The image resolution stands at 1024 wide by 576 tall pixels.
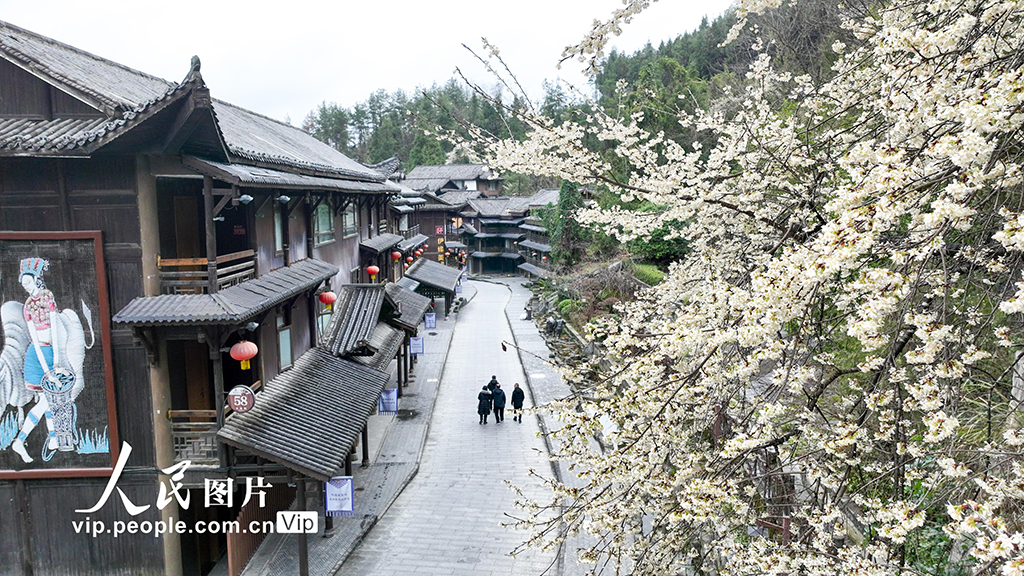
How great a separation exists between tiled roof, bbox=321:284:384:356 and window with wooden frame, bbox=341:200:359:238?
226cm

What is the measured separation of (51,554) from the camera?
11117 millimetres

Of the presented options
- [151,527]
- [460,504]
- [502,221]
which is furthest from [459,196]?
[151,527]

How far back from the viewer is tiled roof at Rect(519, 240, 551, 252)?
5202 centimetres

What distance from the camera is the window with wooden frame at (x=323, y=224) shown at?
17.9 m

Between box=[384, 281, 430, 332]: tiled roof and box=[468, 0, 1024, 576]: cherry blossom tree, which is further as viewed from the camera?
box=[384, 281, 430, 332]: tiled roof

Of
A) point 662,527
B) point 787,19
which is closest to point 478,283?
point 787,19

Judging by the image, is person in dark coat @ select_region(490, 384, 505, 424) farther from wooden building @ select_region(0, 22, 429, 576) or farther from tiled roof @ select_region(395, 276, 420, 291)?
tiled roof @ select_region(395, 276, 420, 291)

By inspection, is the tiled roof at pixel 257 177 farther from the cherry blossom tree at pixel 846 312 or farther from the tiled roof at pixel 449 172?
the tiled roof at pixel 449 172

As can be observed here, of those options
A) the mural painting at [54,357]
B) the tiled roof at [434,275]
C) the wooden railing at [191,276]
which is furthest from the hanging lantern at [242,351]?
the tiled roof at [434,275]

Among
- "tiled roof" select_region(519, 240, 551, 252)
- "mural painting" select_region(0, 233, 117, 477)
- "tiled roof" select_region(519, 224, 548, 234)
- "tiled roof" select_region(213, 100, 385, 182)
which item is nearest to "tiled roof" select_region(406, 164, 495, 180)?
"tiled roof" select_region(519, 224, 548, 234)

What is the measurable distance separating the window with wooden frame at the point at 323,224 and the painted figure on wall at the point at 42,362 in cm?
751

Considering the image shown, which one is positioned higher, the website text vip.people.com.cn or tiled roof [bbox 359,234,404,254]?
tiled roof [bbox 359,234,404,254]

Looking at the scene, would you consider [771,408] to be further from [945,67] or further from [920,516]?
[945,67]

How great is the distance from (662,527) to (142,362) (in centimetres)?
921
